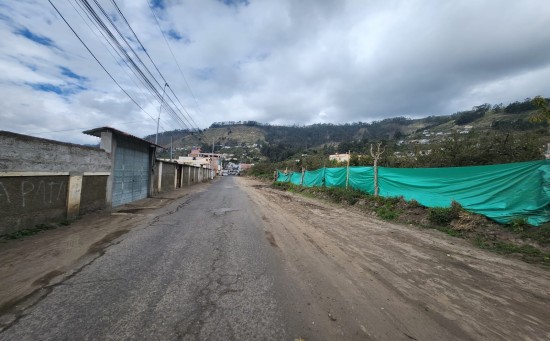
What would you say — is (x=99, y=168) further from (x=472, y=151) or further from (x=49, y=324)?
(x=472, y=151)

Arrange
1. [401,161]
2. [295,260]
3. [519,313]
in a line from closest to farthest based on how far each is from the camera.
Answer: [519,313], [295,260], [401,161]

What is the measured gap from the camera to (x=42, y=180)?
291 inches

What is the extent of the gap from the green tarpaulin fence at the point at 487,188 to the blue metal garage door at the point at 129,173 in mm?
12564

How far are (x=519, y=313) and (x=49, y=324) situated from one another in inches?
217

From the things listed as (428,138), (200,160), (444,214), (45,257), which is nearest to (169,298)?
(45,257)

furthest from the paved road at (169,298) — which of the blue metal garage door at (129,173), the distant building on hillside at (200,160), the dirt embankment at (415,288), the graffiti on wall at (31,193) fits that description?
the distant building on hillside at (200,160)

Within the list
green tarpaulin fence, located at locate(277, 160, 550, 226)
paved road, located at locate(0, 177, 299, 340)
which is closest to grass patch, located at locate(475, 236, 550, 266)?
green tarpaulin fence, located at locate(277, 160, 550, 226)

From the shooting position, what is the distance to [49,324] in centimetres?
278

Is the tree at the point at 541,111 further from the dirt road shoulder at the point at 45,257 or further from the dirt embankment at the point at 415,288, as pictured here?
the dirt road shoulder at the point at 45,257

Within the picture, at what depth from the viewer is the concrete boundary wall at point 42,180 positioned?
247 inches

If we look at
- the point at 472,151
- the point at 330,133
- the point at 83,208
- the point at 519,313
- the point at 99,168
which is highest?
the point at 330,133

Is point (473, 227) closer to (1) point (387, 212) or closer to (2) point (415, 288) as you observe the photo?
(1) point (387, 212)

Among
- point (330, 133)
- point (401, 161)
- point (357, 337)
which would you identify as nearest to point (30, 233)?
point (357, 337)

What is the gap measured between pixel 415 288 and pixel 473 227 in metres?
5.12
